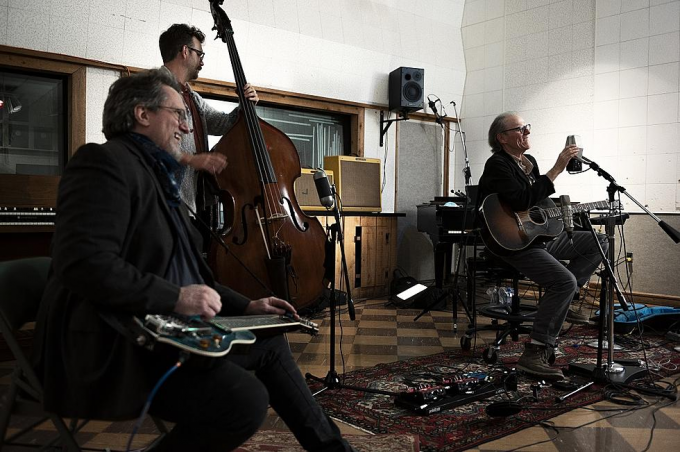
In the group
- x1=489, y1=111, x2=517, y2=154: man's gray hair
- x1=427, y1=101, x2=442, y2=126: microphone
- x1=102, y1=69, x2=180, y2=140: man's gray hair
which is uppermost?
x1=427, y1=101, x2=442, y2=126: microphone

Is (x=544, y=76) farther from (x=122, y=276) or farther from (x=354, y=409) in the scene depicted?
(x=122, y=276)

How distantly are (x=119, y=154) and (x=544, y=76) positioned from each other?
592 centimetres

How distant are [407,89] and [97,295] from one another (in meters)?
5.33

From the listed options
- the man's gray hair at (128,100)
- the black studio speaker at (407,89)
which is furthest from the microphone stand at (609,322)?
the black studio speaker at (407,89)

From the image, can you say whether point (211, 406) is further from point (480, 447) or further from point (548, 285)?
point (548, 285)

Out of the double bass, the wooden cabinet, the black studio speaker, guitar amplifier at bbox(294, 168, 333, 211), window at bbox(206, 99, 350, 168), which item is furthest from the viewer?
the black studio speaker

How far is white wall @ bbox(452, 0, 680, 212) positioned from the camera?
214 inches

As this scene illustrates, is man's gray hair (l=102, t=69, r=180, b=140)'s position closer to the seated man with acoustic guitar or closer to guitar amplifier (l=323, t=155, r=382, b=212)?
the seated man with acoustic guitar

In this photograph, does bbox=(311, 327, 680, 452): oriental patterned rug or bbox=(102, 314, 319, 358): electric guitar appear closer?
bbox=(102, 314, 319, 358): electric guitar

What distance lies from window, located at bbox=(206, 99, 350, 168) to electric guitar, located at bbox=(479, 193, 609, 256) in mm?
2917

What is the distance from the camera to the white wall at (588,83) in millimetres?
5426

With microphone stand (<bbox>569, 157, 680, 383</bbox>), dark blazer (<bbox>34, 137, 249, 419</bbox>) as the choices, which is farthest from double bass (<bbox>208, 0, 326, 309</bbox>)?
microphone stand (<bbox>569, 157, 680, 383</bbox>)

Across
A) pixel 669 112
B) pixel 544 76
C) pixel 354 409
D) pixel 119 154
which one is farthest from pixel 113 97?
pixel 544 76

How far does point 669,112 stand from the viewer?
212 inches
